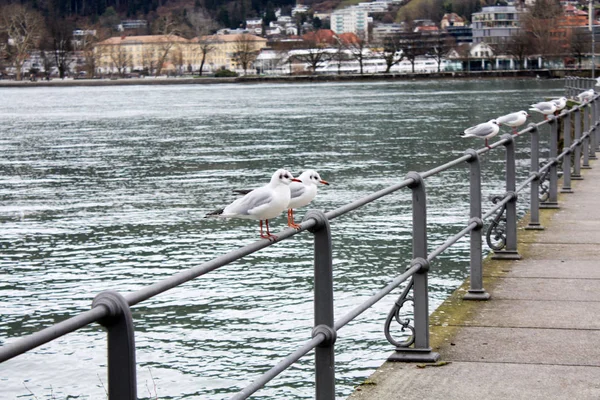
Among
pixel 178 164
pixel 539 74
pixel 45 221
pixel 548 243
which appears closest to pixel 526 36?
pixel 539 74

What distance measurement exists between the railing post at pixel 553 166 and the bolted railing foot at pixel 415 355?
5.97 meters

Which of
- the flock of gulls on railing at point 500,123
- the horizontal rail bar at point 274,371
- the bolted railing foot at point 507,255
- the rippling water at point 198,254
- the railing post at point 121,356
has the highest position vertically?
the railing post at point 121,356

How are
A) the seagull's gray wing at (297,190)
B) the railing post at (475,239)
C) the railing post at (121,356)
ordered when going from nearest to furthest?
the railing post at (121,356), the seagull's gray wing at (297,190), the railing post at (475,239)

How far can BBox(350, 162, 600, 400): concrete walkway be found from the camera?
549cm

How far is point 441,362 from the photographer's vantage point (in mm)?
5973

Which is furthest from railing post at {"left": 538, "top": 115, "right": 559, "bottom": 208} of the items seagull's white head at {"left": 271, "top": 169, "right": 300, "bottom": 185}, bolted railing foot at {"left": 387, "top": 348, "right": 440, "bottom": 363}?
seagull's white head at {"left": 271, "top": 169, "right": 300, "bottom": 185}

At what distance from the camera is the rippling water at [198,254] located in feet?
40.6

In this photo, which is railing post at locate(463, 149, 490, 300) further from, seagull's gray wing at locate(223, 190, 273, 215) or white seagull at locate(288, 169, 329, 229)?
seagull's gray wing at locate(223, 190, 273, 215)

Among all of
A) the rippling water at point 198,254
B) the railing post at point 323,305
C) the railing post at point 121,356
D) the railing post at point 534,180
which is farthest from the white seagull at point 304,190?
the rippling water at point 198,254

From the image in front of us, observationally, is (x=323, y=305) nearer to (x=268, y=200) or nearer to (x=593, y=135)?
(x=268, y=200)

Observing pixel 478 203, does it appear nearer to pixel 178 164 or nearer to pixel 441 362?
pixel 441 362

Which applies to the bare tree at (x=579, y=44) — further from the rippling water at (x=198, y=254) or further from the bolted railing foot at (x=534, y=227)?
the bolted railing foot at (x=534, y=227)

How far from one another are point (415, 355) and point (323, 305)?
1620mm

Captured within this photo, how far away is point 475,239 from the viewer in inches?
294
